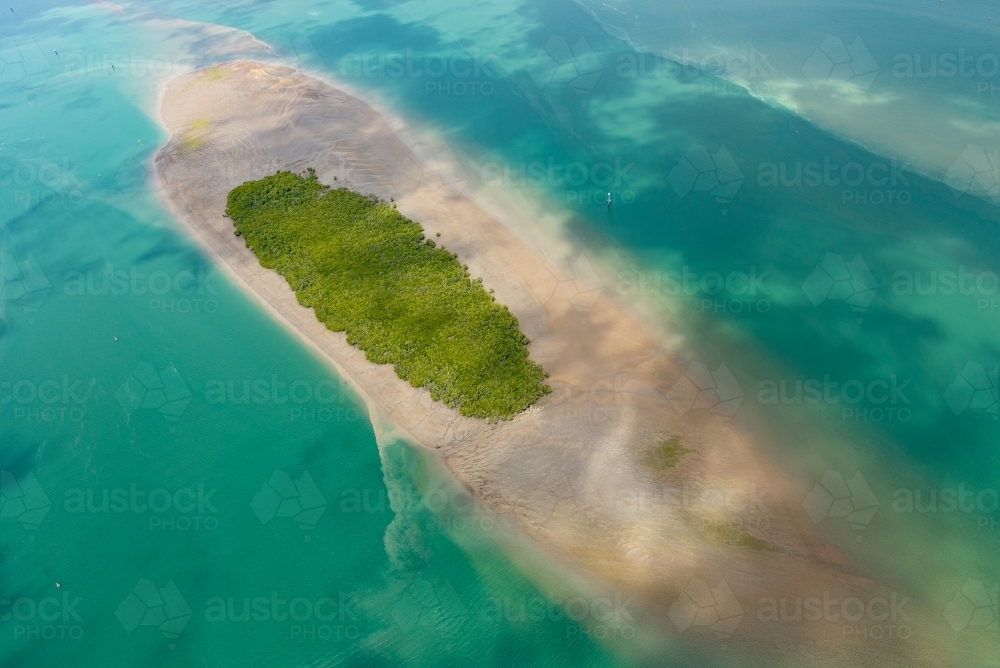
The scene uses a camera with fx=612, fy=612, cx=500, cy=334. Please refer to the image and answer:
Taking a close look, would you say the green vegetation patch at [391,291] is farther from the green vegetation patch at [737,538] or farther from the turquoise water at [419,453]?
the green vegetation patch at [737,538]

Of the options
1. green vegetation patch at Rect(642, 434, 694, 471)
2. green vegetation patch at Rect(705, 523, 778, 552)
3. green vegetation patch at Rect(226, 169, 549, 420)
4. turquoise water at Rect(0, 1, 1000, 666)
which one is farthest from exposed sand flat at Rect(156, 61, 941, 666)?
turquoise water at Rect(0, 1, 1000, 666)

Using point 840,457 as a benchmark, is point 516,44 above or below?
above

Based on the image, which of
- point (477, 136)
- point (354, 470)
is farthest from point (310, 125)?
point (354, 470)

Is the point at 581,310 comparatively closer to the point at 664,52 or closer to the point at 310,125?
the point at 310,125

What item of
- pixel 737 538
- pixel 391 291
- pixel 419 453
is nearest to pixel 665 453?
pixel 737 538

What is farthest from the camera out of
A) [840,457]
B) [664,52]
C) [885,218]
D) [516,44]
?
[516,44]

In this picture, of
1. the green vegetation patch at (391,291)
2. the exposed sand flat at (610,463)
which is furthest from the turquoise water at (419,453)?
the green vegetation patch at (391,291)

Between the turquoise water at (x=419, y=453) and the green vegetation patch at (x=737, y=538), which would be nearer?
the turquoise water at (x=419, y=453)

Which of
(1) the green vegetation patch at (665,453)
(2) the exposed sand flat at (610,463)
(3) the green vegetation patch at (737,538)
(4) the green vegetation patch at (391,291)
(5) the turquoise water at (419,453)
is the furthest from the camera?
(4) the green vegetation patch at (391,291)
